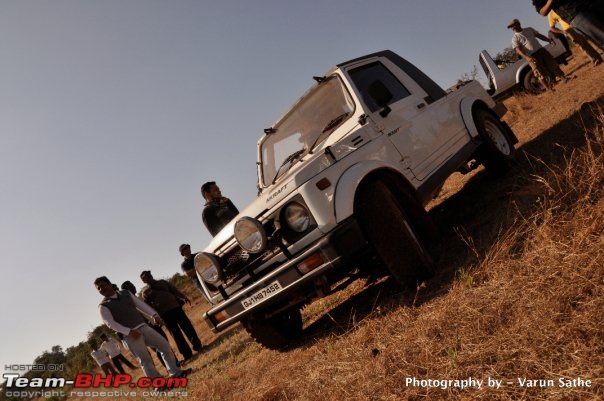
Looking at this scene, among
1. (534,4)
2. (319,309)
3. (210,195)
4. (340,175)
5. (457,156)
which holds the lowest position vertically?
(319,309)

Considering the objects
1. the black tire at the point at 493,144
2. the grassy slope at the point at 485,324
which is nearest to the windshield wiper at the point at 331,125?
the grassy slope at the point at 485,324

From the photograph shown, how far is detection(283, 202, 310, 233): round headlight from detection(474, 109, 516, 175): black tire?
2.87 metres

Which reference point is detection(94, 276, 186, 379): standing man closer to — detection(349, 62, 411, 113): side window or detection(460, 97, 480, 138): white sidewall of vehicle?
detection(349, 62, 411, 113): side window

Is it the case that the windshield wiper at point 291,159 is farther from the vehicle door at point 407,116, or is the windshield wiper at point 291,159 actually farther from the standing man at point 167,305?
the standing man at point 167,305

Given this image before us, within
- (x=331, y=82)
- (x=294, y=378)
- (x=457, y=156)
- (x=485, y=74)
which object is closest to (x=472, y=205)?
(x=457, y=156)

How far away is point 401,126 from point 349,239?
1550mm

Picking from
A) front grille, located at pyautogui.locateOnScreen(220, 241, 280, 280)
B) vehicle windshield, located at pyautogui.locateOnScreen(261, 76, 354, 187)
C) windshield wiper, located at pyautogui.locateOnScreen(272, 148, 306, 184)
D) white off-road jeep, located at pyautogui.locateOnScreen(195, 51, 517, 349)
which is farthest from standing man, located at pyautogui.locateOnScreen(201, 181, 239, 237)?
front grille, located at pyautogui.locateOnScreen(220, 241, 280, 280)

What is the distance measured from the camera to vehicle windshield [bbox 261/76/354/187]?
3979 mm

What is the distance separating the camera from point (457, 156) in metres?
4.52

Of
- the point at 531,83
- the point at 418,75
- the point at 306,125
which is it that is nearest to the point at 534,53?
the point at 531,83

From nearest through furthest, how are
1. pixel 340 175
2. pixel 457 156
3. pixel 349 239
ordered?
1. pixel 349 239
2. pixel 340 175
3. pixel 457 156

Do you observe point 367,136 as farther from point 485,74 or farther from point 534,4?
point 485,74

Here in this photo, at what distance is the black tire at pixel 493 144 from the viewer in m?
5.00

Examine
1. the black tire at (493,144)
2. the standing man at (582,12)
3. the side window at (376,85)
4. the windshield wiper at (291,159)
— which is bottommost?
the black tire at (493,144)
